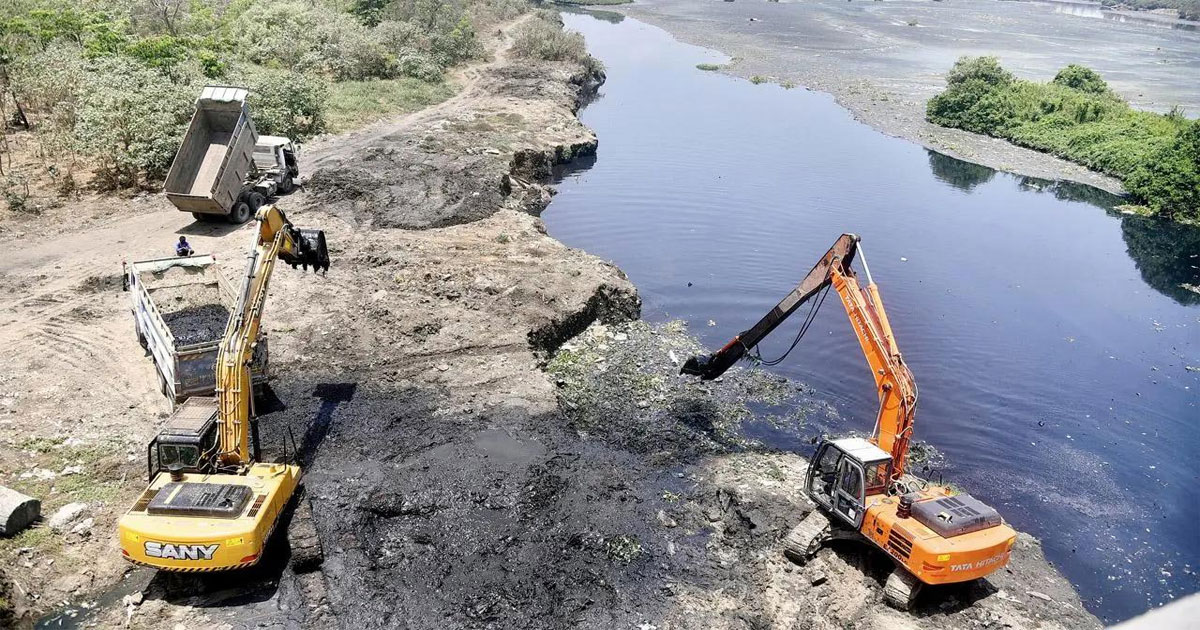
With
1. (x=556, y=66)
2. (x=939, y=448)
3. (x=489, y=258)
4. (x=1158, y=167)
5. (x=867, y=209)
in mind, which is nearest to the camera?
(x=939, y=448)

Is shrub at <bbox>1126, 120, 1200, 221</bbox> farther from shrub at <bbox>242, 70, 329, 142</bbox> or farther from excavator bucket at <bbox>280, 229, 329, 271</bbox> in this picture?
shrub at <bbox>242, 70, 329, 142</bbox>

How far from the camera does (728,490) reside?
13.4 metres

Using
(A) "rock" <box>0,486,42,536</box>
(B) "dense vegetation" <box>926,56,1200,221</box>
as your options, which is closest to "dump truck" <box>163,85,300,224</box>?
(A) "rock" <box>0,486,42,536</box>

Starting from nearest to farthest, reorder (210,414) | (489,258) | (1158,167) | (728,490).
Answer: (210,414) → (728,490) → (489,258) → (1158,167)

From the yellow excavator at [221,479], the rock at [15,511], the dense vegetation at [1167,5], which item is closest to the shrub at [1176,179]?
the yellow excavator at [221,479]

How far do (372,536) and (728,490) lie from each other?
19.0ft

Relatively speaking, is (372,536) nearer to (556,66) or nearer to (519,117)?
(519,117)

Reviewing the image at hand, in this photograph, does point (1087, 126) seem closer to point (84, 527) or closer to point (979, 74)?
point (979, 74)

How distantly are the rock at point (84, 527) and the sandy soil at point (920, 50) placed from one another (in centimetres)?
3958

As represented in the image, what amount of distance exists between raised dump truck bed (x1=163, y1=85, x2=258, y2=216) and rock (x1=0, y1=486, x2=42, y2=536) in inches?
457

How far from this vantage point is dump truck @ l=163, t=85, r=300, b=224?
71.1 ft

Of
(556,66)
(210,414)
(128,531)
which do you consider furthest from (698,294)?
(556,66)

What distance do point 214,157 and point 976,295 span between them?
22486 mm

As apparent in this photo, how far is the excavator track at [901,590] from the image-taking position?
10.8m
